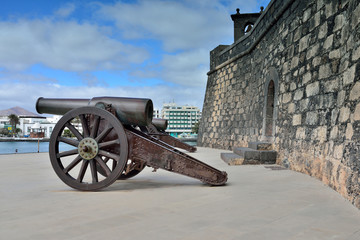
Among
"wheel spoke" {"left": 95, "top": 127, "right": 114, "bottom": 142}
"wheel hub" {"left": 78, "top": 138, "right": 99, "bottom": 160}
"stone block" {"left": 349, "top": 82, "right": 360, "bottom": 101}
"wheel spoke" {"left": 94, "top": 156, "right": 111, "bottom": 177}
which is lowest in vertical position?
"wheel spoke" {"left": 94, "top": 156, "right": 111, "bottom": 177}

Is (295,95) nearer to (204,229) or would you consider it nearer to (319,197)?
(319,197)

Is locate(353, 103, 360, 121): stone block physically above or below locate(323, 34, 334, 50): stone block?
below

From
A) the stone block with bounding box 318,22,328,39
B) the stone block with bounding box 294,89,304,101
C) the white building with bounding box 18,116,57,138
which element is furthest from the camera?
the white building with bounding box 18,116,57,138

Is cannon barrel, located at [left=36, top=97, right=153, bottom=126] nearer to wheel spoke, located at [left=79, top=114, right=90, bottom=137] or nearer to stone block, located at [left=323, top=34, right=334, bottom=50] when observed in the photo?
wheel spoke, located at [left=79, top=114, right=90, bottom=137]

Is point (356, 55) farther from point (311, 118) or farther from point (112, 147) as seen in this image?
point (112, 147)

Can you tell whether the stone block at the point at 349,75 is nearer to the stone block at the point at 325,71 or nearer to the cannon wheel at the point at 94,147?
the stone block at the point at 325,71

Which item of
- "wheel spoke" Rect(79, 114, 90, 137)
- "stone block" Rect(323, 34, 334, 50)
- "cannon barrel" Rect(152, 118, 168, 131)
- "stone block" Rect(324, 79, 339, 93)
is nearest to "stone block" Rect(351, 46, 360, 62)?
"stone block" Rect(324, 79, 339, 93)

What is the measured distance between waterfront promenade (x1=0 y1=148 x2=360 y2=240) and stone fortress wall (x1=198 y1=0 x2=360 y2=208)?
1.56 ft

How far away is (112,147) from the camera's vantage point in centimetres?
363

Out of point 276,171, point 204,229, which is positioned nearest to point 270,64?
point 276,171

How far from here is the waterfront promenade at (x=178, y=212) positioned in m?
2.08

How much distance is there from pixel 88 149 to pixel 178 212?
4.67 feet

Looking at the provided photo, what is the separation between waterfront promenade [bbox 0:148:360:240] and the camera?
2.08 m

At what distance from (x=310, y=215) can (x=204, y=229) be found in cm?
94
